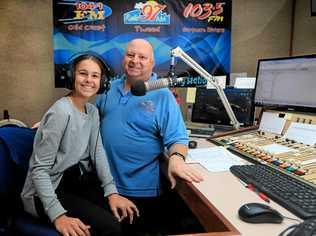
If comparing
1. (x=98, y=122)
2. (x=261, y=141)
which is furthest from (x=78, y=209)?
(x=261, y=141)

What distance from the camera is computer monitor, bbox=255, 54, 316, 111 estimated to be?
68.2 inches

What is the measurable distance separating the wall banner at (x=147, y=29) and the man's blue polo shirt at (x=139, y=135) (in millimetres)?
1183

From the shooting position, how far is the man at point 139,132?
5.60ft

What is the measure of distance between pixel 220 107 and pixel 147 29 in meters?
0.91

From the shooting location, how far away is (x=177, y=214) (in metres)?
2.13

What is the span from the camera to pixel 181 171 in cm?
139

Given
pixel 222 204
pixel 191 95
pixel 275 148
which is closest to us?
pixel 222 204

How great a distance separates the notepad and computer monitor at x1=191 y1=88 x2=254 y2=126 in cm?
65

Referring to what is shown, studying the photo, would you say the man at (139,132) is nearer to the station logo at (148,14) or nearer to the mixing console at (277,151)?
the mixing console at (277,151)

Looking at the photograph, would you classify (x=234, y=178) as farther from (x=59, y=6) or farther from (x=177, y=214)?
Answer: (x=59, y=6)

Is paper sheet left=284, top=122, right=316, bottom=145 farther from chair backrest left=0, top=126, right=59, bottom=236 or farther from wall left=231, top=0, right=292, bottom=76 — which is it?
wall left=231, top=0, right=292, bottom=76

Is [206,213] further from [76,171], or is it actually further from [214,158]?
[76,171]

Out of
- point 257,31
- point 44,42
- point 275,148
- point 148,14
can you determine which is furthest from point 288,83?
point 44,42

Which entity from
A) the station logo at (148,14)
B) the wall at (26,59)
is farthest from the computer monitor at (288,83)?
the wall at (26,59)
